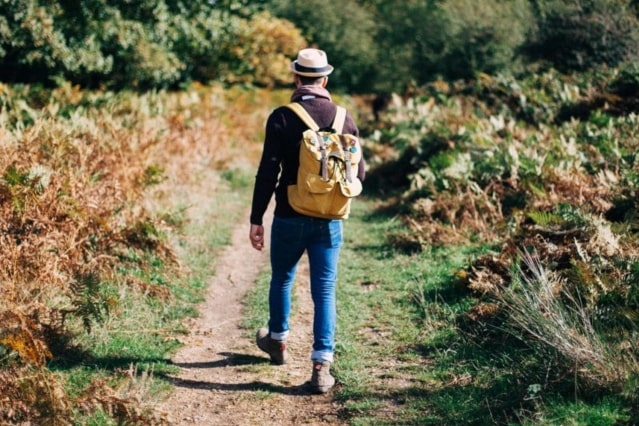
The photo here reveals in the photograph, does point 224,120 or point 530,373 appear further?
point 224,120

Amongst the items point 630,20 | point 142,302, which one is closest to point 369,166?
point 630,20

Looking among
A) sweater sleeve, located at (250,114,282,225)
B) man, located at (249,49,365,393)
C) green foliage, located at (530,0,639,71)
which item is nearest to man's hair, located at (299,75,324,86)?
man, located at (249,49,365,393)

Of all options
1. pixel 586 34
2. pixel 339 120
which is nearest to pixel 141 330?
pixel 339 120

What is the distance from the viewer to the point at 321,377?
520 centimetres

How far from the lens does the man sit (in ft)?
16.5

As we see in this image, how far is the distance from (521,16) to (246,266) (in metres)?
12.0

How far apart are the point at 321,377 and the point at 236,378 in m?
0.66

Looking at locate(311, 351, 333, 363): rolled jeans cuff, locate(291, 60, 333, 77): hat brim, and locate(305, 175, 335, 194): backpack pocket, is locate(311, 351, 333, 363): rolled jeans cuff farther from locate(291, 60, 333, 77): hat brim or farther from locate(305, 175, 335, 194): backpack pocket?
locate(291, 60, 333, 77): hat brim

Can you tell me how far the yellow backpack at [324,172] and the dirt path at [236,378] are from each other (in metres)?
1.21

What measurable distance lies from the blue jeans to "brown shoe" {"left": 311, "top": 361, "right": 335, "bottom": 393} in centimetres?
4

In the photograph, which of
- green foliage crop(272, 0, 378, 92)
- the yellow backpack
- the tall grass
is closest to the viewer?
the tall grass

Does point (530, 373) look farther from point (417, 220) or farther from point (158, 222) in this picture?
point (417, 220)

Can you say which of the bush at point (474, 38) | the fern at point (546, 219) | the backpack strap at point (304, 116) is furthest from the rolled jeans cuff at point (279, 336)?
the bush at point (474, 38)

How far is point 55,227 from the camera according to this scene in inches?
266
